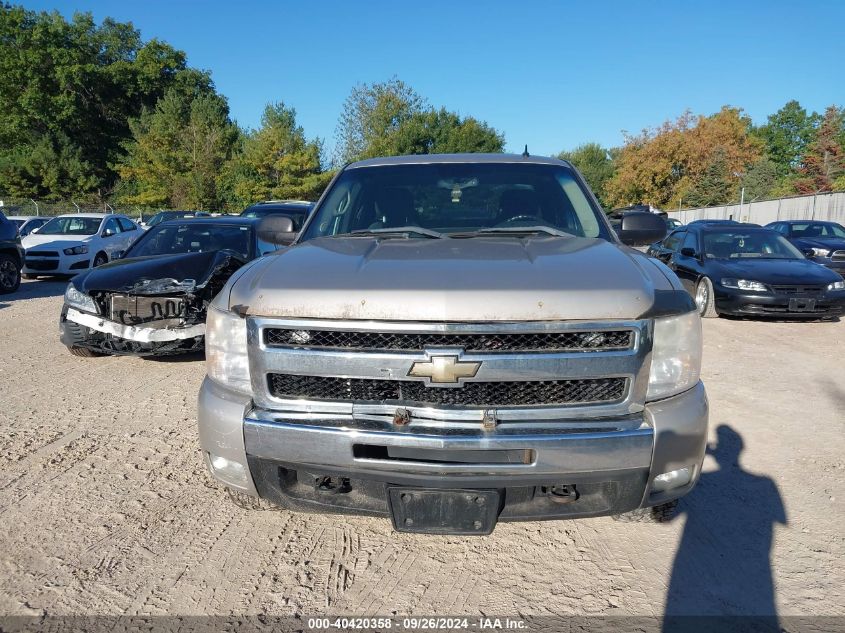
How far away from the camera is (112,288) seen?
619 centimetres

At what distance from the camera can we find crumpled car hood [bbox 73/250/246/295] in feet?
20.3

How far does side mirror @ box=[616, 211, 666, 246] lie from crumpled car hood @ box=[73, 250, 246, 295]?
4.32 meters

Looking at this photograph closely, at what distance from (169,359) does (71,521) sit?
3.82 m

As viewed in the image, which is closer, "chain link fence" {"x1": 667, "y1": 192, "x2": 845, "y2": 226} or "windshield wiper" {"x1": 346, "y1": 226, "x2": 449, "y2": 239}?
"windshield wiper" {"x1": 346, "y1": 226, "x2": 449, "y2": 239}

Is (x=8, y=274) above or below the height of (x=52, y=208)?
below

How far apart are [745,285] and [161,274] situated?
812 cm

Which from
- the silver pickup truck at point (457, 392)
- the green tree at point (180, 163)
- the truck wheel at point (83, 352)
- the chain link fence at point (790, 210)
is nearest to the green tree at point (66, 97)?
the green tree at point (180, 163)

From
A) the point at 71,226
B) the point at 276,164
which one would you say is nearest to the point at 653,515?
the point at 71,226

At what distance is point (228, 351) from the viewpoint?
2.51m

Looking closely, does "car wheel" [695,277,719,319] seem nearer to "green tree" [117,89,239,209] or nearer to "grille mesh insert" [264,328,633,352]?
"grille mesh insert" [264,328,633,352]

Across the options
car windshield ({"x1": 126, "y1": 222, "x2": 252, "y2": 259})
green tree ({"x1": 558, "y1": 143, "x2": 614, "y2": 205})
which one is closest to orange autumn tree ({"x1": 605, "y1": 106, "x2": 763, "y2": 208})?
green tree ({"x1": 558, "y1": 143, "x2": 614, "y2": 205})

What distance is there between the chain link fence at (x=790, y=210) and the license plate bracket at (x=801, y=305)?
2075 cm

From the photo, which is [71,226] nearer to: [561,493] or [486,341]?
[486,341]

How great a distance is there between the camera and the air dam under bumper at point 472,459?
2.22 metres
